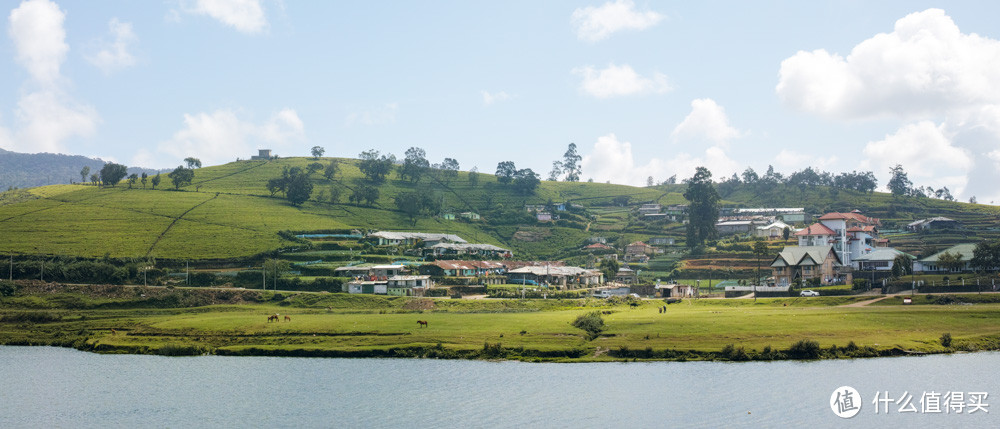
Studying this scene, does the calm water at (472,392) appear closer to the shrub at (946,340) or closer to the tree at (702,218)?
the shrub at (946,340)

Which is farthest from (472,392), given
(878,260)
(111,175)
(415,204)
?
(111,175)

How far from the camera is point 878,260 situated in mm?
105438

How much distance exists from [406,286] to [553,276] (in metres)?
23.6

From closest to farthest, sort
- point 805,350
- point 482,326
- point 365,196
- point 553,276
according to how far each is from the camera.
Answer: point 805,350
point 482,326
point 553,276
point 365,196

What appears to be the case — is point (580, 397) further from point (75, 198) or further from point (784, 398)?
point (75, 198)

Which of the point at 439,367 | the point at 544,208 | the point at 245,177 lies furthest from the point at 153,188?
the point at 439,367

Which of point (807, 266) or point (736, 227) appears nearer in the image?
point (807, 266)

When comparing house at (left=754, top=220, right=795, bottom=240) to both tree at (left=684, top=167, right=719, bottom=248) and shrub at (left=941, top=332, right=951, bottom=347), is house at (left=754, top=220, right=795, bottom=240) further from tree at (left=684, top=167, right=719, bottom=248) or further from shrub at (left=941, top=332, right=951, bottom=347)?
shrub at (left=941, top=332, right=951, bottom=347)

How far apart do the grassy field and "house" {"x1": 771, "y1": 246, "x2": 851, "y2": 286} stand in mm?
15952

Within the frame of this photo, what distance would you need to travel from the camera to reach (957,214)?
17125 cm

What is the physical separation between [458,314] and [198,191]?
108 metres

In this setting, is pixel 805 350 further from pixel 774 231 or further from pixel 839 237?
pixel 774 231

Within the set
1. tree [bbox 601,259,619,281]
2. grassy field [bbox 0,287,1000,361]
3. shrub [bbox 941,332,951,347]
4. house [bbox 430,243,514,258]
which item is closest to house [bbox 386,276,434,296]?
grassy field [bbox 0,287,1000,361]

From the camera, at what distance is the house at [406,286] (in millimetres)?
105938
